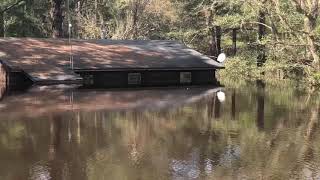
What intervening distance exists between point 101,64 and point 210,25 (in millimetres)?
14997

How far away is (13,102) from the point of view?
24344 millimetres

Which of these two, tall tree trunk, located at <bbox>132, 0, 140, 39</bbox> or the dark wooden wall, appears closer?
the dark wooden wall

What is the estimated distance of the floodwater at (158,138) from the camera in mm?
11484

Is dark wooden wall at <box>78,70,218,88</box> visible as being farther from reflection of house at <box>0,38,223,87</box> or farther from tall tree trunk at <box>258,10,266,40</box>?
tall tree trunk at <box>258,10,266,40</box>

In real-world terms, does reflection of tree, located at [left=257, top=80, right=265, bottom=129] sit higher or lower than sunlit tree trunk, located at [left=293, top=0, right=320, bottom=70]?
lower

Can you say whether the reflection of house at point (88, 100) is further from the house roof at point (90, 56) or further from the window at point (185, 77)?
the window at point (185, 77)

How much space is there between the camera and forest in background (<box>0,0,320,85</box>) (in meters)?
34.1

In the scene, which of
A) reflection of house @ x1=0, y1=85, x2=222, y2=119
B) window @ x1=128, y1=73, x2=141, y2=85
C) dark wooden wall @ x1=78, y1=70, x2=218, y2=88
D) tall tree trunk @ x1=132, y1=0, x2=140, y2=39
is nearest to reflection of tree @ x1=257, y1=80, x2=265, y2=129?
reflection of house @ x1=0, y1=85, x2=222, y2=119

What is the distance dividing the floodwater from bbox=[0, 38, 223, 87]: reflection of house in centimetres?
975

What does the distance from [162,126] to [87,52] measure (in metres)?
22.6

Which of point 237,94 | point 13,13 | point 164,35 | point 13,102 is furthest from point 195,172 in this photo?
point 164,35

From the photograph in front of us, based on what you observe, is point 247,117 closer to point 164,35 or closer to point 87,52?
point 87,52

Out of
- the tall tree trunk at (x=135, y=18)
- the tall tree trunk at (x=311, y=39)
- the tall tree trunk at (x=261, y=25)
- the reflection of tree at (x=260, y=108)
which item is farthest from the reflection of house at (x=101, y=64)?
the tall tree trunk at (x=135, y=18)

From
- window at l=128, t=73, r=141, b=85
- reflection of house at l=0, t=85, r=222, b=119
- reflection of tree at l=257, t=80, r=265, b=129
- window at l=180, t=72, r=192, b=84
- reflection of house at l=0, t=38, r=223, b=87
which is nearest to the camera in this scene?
reflection of tree at l=257, t=80, r=265, b=129
